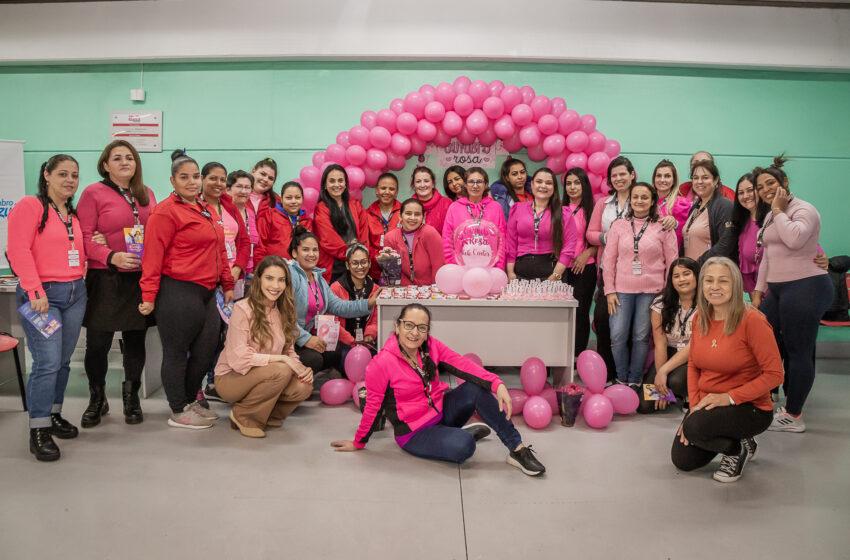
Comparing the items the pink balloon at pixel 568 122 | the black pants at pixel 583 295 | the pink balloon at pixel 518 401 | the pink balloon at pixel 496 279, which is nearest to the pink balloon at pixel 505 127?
the pink balloon at pixel 568 122

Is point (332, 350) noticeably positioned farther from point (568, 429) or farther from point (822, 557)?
point (822, 557)

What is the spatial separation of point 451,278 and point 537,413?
97 centimetres

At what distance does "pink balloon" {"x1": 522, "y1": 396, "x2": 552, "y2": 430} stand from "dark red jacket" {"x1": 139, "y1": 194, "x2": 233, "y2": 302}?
6.22 feet

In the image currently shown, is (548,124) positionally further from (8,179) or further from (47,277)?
(8,179)

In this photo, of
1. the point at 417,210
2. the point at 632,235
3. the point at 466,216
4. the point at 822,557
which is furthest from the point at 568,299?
the point at 822,557

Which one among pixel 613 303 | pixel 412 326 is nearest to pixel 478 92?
pixel 613 303

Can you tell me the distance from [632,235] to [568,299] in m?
0.61

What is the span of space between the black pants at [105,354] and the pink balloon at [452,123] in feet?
8.80

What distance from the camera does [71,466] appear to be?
2799 mm

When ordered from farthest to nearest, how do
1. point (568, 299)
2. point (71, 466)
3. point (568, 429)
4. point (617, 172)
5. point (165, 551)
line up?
point (617, 172)
point (568, 299)
point (568, 429)
point (71, 466)
point (165, 551)

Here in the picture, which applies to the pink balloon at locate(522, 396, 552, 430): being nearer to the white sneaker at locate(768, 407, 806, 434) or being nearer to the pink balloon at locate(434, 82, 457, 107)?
the white sneaker at locate(768, 407, 806, 434)

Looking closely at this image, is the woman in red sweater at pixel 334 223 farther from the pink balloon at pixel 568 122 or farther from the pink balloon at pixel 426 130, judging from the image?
the pink balloon at pixel 568 122

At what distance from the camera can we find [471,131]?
4773mm

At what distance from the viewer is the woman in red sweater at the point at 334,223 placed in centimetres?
446
